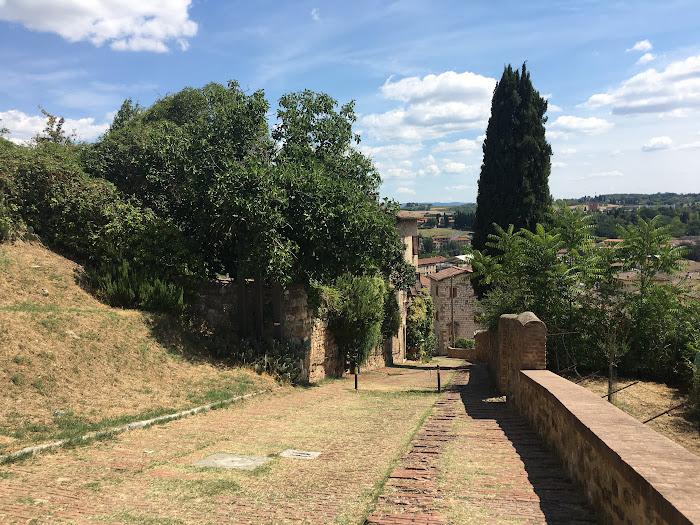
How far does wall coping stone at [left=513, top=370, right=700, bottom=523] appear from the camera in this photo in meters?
3.34

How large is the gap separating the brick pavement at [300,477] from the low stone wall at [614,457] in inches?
12.1

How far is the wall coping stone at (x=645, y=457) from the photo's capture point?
3.34m

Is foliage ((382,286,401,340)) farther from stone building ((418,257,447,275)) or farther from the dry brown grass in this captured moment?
stone building ((418,257,447,275))

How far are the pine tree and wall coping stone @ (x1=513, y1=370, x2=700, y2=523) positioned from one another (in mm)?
23206

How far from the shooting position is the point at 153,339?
13.3 meters

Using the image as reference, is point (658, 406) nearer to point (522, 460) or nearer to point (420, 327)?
point (522, 460)

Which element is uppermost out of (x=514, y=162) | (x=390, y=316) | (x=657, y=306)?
(x=514, y=162)

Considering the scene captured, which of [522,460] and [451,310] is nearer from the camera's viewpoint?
[522,460]

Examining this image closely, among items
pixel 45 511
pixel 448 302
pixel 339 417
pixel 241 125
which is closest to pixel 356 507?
pixel 45 511

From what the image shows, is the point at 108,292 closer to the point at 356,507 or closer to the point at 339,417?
the point at 339,417

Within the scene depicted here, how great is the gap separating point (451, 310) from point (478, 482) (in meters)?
48.9

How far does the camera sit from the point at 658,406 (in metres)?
10.9

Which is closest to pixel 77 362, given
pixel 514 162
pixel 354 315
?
pixel 354 315

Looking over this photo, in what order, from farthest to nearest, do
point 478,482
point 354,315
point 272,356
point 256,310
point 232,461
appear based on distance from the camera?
point 354,315, point 256,310, point 272,356, point 232,461, point 478,482
